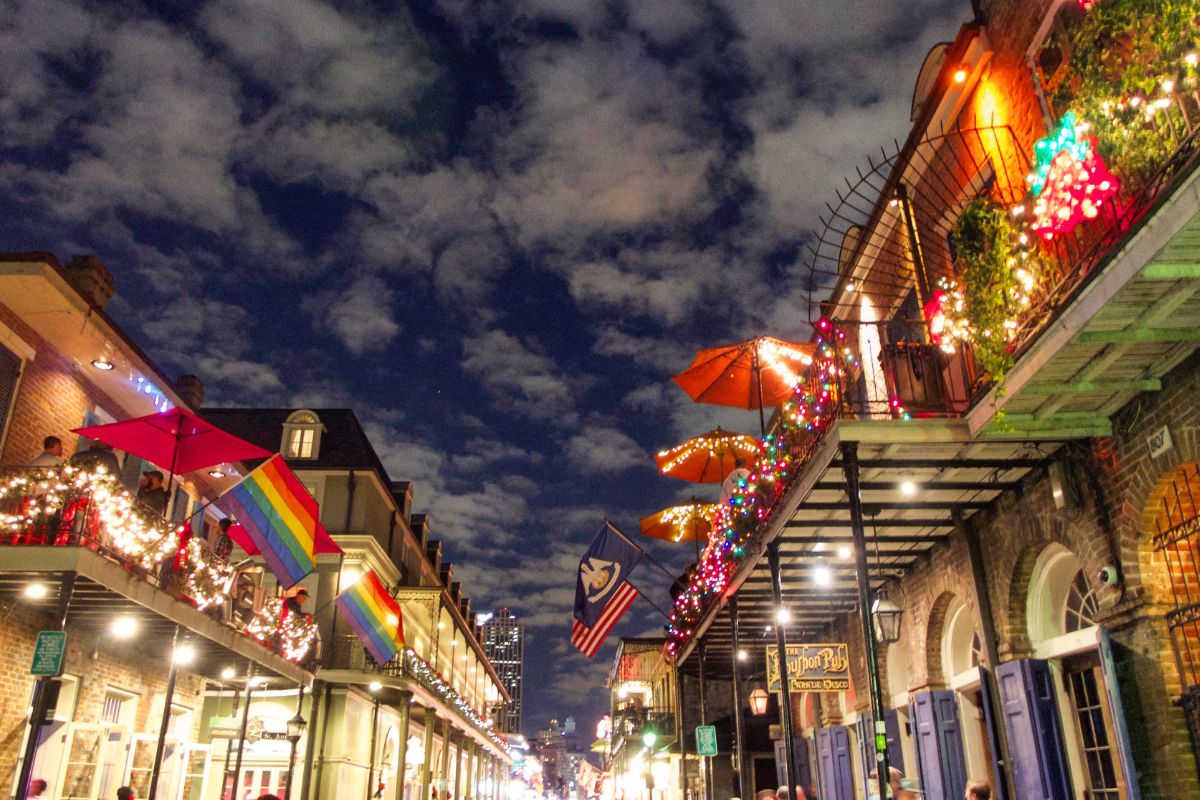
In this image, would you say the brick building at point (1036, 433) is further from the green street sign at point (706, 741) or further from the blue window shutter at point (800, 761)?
the blue window shutter at point (800, 761)

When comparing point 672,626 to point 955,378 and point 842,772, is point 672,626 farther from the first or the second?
point 955,378

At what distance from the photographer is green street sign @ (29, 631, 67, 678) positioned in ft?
27.5

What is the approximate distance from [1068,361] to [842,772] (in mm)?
11992

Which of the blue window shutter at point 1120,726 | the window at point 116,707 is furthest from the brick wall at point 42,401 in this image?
the blue window shutter at point 1120,726

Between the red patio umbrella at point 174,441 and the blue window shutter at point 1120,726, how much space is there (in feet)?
36.9

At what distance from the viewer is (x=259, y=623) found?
54.1 feet

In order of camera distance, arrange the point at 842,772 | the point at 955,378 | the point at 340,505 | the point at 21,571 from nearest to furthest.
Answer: the point at 21,571, the point at 955,378, the point at 842,772, the point at 340,505

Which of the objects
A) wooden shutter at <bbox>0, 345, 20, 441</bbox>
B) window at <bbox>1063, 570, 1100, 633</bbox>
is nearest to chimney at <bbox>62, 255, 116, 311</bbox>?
wooden shutter at <bbox>0, 345, 20, 441</bbox>

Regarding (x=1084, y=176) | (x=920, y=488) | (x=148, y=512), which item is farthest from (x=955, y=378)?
(x=148, y=512)

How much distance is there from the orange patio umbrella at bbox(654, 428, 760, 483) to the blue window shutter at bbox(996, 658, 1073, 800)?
10.8 m

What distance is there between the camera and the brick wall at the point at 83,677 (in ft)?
36.1

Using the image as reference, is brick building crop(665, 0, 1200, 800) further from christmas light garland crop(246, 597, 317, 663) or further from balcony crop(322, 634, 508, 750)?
balcony crop(322, 634, 508, 750)

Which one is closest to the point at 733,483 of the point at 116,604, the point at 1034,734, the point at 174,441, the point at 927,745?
the point at 927,745

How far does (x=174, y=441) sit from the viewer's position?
12500mm
